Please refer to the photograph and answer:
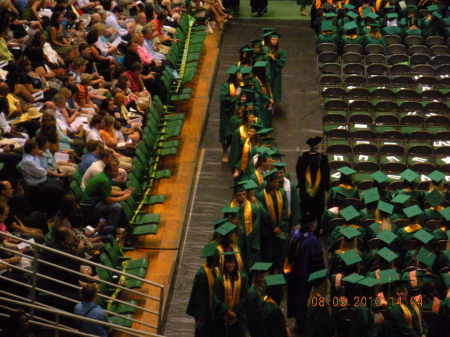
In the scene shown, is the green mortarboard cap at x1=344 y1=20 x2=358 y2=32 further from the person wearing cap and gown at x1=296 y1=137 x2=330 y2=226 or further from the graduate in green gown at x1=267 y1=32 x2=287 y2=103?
the person wearing cap and gown at x1=296 y1=137 x2=330 y2=226

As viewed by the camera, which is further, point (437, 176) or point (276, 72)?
point (276, 72)

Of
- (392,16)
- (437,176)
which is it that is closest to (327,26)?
(392,16)

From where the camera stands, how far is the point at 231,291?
39.9 feet

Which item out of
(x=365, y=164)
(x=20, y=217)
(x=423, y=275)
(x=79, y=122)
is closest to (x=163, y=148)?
(x=79, y=122)

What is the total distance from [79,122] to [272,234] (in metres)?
3.17

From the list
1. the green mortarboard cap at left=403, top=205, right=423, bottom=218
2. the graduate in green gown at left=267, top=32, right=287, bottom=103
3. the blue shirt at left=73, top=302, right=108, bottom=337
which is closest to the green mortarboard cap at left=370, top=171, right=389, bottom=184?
the green mortarboard cap at left=403, top=205, right=423, bottom=218

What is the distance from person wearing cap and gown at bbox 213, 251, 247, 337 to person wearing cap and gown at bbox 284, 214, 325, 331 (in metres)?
1.09

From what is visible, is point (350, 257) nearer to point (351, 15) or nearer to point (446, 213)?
point (446, 213)

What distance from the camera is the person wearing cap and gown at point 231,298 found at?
12148mm

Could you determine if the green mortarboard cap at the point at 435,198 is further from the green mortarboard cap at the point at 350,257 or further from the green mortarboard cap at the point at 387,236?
the green mortarboard cap at the point at 350,257

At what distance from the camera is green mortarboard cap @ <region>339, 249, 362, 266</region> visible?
12.2 metres

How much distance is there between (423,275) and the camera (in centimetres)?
1238

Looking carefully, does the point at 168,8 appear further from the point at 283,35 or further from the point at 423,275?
the point at 423,275

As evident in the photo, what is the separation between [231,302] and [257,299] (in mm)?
392
